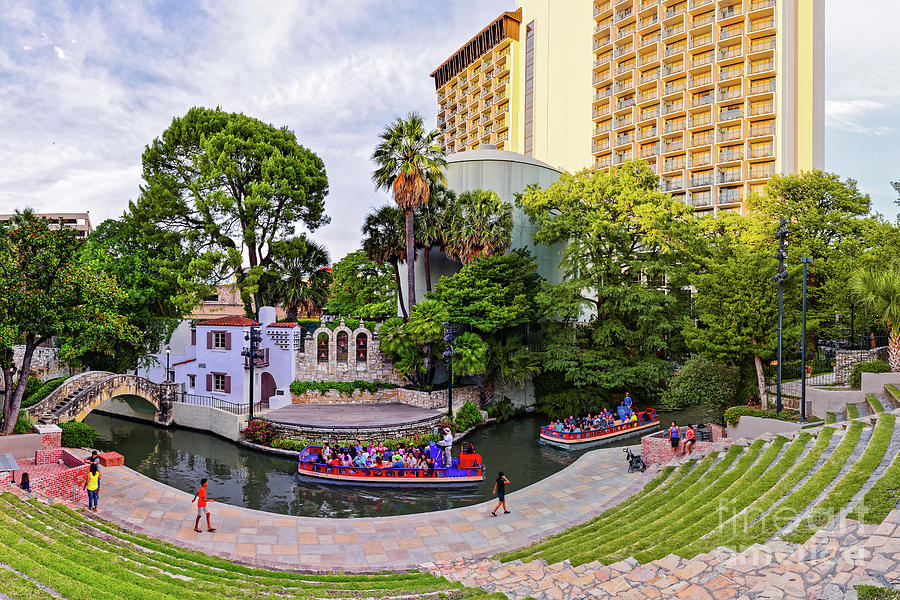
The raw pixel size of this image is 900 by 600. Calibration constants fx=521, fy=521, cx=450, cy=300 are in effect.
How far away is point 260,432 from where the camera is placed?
85.4 ft

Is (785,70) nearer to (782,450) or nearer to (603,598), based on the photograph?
(782,450)

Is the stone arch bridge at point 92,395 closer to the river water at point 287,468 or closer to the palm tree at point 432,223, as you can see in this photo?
the river water at point 287,468

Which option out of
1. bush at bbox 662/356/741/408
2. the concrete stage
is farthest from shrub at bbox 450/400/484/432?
bush at bbox 662/356/741/408

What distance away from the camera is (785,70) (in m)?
46.2

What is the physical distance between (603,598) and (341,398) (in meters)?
25.1

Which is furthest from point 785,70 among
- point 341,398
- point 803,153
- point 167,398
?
point 167,398

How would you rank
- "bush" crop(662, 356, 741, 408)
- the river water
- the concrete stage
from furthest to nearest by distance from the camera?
the concrete stage, "bush" crop(662, 356, 741, 408), the river water

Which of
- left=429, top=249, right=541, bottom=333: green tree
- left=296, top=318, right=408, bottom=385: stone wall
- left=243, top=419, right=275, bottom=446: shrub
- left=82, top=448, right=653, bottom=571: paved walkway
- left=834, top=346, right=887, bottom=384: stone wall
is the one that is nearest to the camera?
left=82, top=448, right=653, bottom=571: paved walkway

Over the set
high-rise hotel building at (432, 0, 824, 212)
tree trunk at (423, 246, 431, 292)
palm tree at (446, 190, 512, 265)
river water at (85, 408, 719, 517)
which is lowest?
river water at (85, 408, 719, 517)

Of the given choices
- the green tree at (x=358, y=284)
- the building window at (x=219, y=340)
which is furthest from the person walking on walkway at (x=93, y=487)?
the green tree at (x=358, y=284)

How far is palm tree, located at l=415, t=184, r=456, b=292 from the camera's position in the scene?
34812 mm

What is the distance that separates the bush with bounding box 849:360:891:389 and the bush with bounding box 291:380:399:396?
2386 cm

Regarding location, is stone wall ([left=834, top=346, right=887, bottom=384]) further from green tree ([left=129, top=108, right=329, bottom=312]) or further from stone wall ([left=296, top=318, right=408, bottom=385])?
green tree ([left=129, top=108, right=329, bottom=312])

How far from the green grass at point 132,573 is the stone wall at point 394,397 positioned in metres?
18.0
